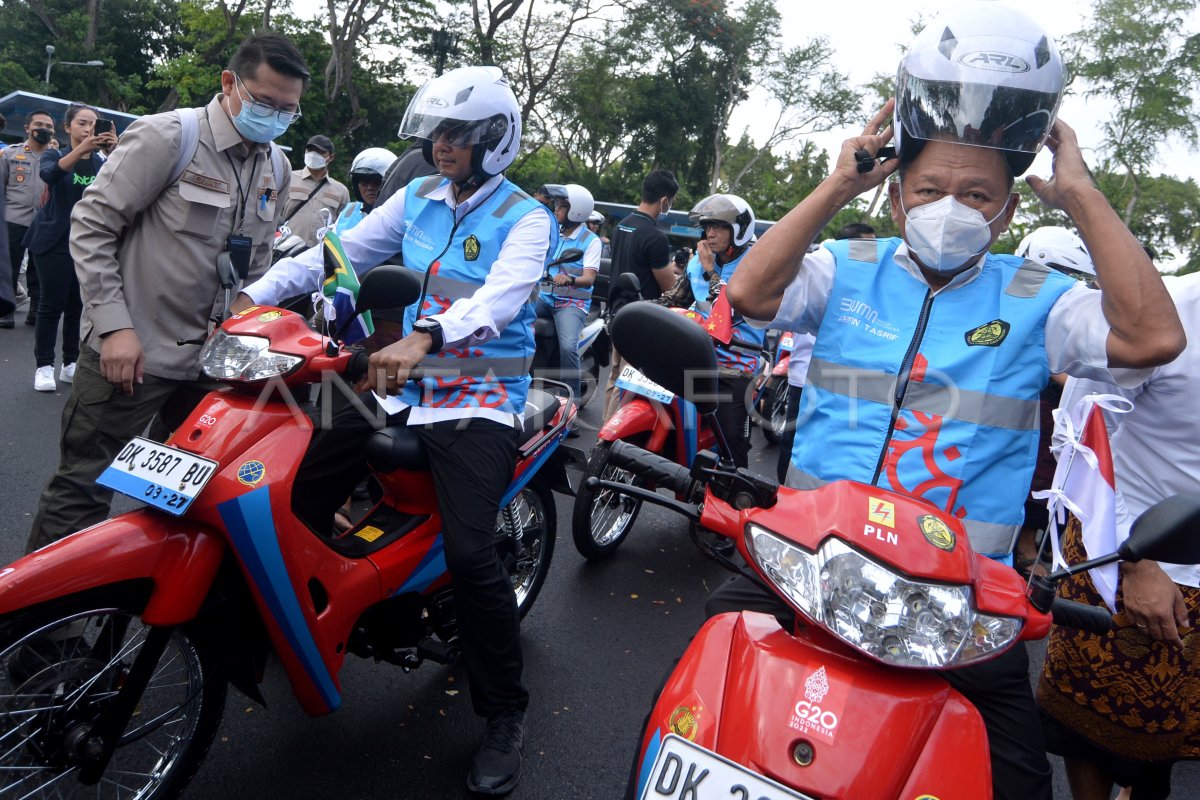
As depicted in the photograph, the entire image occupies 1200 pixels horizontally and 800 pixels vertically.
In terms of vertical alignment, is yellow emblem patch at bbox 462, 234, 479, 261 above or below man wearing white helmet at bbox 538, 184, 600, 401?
above

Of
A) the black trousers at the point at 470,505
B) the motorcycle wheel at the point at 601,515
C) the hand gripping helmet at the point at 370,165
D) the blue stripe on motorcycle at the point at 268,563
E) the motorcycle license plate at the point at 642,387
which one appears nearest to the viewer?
the blue stripe on motorcycle at the point at 268,563

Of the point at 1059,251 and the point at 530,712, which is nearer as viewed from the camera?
the point at 530,712

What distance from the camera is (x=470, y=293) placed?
9.55 ft

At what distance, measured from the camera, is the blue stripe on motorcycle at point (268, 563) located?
2297mm

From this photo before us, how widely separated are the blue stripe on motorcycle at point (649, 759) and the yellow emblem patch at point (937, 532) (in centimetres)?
56

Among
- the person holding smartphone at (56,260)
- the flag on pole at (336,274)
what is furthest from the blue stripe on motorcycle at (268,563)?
the person holding smartphone at (56,260)

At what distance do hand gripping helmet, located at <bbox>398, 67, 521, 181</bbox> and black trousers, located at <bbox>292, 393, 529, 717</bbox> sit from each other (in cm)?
88

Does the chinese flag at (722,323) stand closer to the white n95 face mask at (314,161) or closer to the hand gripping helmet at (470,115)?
the hand gripping helmet at (470,115)

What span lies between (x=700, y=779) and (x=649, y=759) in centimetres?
15

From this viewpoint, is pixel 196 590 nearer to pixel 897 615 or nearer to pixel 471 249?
pixel 471 249

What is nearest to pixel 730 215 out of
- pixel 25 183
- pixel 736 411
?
pixel 736 411

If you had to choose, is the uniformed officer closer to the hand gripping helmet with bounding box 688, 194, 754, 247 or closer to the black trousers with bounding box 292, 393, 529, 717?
the hand gripping helmet with bounding box 688, 194, 754, 247

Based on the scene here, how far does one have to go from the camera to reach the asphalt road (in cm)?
281

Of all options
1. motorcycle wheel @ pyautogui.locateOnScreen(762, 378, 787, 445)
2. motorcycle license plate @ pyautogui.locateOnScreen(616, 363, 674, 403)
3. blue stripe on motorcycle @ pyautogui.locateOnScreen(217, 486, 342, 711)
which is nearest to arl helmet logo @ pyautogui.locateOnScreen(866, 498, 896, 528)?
blue stripe on motorcycle @ pyautogui.locateOnScreen(217, 486, 342, 711)
